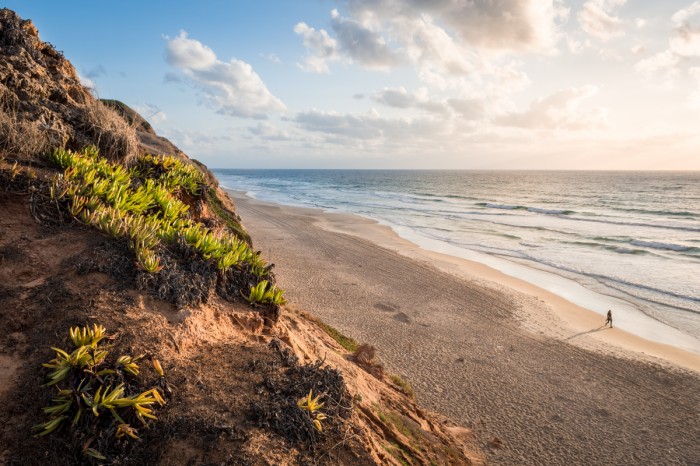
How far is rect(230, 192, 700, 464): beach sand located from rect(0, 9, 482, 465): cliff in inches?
54.3

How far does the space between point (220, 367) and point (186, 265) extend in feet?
5.48

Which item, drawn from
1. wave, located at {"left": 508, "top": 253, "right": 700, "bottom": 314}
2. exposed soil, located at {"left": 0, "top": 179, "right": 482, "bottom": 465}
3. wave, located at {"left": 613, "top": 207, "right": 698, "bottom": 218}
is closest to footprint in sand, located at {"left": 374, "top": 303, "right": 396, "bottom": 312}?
exposed soil, located at {"left": 0, "top": 179, "right": 482, "bottom": 465}

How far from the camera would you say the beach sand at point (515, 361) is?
251 inches

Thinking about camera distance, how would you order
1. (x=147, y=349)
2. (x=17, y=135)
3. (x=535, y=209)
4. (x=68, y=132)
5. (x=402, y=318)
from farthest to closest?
(x=535, y=209), (x=402, y=318), (x=68, y=132), (x=17, y=135), (x=147, y=349)

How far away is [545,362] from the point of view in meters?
8.87

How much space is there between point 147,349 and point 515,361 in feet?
26.4

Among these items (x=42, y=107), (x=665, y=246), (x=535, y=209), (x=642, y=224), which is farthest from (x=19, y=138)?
(x=535, y=209)

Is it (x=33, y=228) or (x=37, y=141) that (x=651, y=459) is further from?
(x=37, y=141)

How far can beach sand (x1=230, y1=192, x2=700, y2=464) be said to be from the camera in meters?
6.38

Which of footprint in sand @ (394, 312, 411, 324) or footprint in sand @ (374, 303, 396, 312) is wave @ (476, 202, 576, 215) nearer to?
footprint in sand @ (374, 303, 396, 312)

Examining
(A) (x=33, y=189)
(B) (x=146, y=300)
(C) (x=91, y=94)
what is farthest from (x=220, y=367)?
(C) (x=91, y=94)

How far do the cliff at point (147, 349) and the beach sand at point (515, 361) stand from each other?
1.38 meters

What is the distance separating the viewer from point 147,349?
11.5ft

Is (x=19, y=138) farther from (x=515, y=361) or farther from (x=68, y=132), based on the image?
(x=515, y=361)
